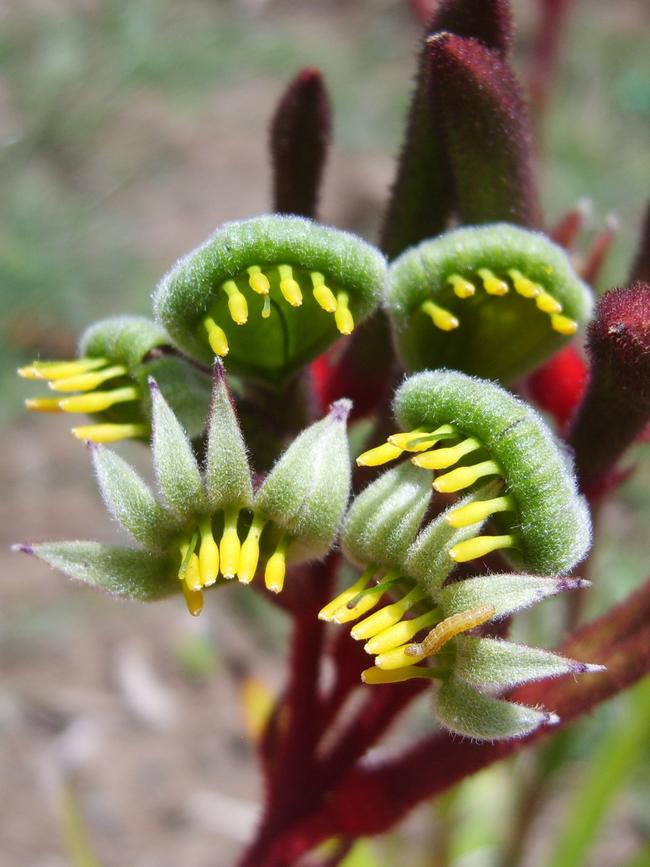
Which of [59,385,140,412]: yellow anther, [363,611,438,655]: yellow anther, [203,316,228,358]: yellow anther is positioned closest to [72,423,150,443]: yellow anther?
[59,385,140,412]: yellow anther

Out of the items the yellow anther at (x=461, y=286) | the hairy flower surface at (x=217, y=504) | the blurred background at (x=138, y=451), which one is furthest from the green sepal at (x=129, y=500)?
the blurred background at (x=138, y=451)

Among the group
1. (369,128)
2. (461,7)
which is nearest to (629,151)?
(369,128)

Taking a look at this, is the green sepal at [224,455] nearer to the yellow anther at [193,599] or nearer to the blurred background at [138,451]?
the yellow anther at [193,599]

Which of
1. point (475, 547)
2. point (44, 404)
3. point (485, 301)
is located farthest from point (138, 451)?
point (475, 547)

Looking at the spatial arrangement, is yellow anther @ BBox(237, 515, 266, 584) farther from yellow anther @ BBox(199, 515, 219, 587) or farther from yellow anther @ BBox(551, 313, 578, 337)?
yellow anther @ BBox(551, 313, 578, 337)

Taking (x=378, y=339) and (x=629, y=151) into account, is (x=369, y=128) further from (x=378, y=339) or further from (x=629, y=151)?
(x=378, y=339)
